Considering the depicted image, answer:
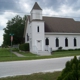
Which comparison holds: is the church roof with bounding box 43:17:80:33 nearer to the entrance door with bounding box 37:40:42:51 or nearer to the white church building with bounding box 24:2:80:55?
the white church building with bounding box 24:2:80:55

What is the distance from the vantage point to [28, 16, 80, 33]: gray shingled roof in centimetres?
3426

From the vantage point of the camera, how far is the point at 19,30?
42.9 m

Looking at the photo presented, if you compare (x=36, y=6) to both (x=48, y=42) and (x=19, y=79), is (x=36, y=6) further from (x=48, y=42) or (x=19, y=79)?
(x=19, y=79)

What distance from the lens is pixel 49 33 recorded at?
107 ft

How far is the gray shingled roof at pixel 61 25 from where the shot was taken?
Result: 1349 inches

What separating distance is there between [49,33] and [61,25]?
5.08 meters

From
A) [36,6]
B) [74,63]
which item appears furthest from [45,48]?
[74,63]

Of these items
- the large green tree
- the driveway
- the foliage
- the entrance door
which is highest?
the large green tree

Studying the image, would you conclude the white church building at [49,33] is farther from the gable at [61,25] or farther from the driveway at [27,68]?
the driveway at [27,68]

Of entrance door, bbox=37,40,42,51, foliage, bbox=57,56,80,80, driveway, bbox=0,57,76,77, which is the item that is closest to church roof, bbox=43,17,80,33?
entrance door, bbox=37,40,42,51

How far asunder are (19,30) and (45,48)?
48.0ft

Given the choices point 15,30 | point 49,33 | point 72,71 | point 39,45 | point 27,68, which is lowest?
point 27,68

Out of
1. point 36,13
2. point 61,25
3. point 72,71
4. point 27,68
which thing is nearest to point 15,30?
point 36,13

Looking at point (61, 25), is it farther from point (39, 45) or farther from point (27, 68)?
point (27, 68)
